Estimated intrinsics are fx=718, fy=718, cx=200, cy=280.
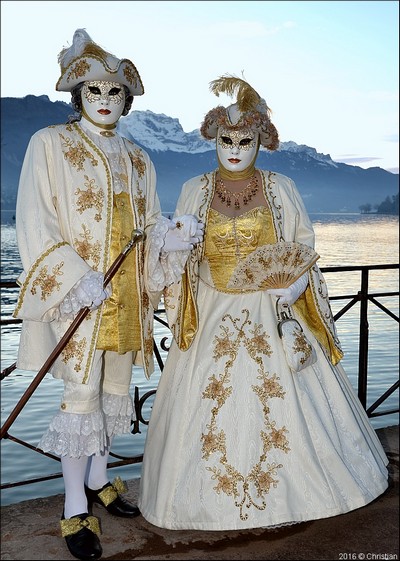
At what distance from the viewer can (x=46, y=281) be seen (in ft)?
10.2

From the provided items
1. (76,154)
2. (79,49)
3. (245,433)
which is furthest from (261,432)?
(79,49)

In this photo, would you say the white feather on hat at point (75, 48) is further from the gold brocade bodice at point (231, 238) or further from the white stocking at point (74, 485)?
the white stocking at point (74, 485)

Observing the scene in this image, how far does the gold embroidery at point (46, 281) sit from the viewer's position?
3.10 m

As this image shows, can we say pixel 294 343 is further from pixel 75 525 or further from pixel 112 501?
pixel 75 525

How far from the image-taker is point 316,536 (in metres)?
3.37

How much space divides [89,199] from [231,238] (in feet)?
2.46

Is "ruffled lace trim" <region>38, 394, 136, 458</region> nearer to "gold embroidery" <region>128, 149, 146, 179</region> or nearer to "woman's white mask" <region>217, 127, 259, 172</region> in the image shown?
"gold embroidery" <region>128, 149, 146, 179</region>

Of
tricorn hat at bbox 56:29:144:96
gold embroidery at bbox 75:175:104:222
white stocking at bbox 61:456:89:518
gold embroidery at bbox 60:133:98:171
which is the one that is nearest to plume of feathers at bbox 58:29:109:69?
tricorn hat at bbox 56:29:144:96

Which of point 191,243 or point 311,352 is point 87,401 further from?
point 311,352

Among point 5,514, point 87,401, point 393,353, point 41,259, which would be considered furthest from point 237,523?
point 393,353

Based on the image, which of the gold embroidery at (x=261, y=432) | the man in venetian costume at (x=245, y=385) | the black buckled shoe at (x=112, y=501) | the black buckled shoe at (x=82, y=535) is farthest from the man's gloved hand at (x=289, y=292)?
the black buckled shoe at (x=82, y=535)

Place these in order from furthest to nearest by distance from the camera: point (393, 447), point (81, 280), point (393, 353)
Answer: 1. point (393, 353)
2. point (393, 447)
3. point (81, 280)

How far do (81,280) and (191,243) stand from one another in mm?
532

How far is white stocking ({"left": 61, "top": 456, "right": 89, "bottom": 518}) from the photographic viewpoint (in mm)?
3330
